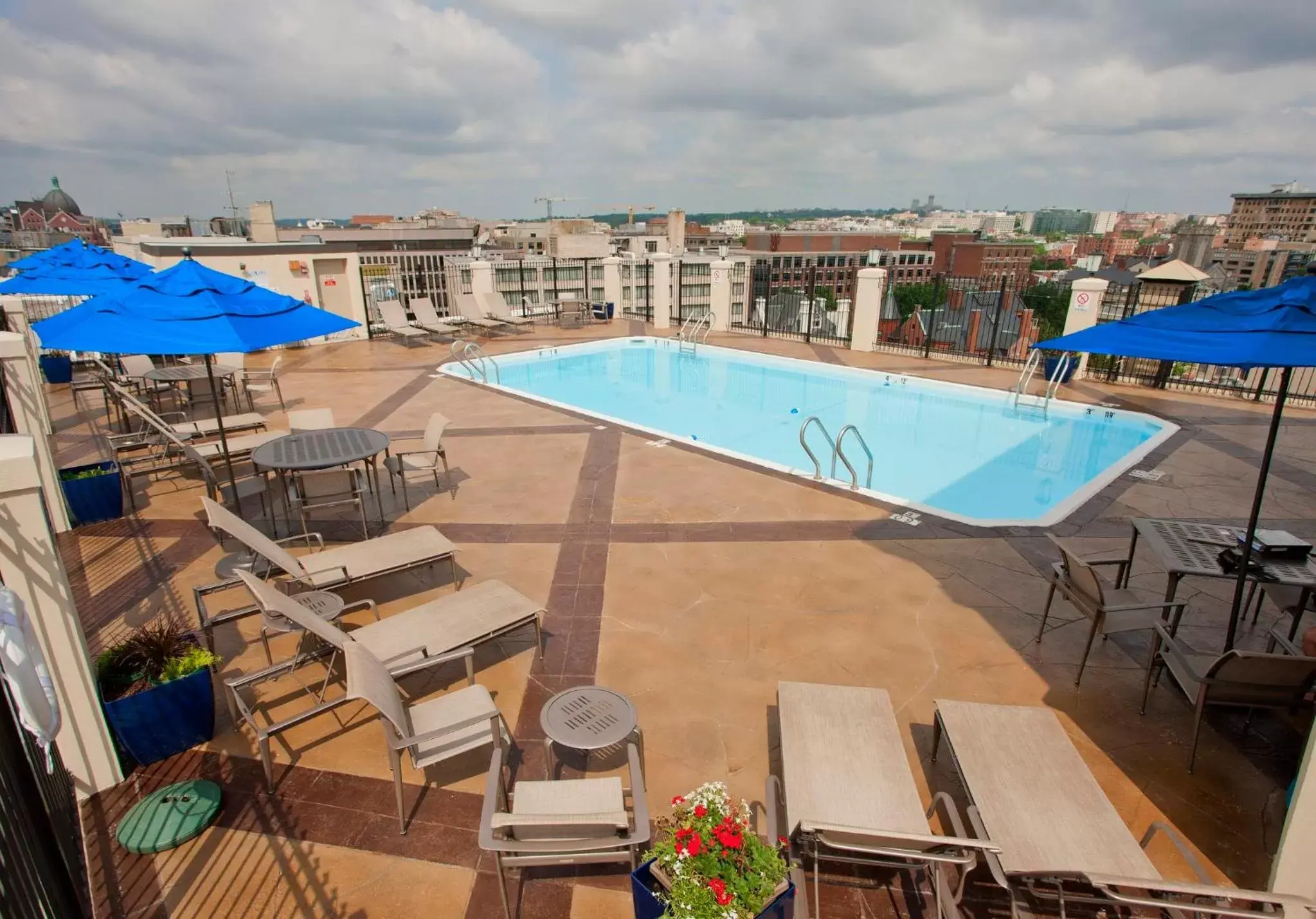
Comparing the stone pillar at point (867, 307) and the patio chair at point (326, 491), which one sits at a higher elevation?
the stone pillar at point (867, 307)

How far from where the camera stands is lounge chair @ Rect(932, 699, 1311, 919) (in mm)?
2629

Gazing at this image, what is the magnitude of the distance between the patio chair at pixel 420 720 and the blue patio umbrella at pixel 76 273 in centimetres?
707

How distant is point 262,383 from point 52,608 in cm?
1006

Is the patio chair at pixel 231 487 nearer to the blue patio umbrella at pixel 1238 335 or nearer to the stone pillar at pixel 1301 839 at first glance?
the blue patio umbrella at pixel 1238 335

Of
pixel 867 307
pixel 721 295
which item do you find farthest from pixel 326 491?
pixel 721 295

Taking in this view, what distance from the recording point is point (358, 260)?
1662 cm

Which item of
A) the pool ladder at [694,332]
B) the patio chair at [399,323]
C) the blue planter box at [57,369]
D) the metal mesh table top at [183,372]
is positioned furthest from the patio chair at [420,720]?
the patio chair at [399,323]

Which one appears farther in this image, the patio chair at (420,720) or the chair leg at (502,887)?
the patio chair at (420,720)

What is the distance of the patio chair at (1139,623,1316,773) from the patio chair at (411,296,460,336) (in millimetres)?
15846

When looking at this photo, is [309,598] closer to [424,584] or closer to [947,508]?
[424,584]

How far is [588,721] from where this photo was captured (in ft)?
11.4

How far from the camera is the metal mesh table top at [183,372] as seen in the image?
9508 mm

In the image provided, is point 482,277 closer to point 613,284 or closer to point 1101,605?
point 613,284

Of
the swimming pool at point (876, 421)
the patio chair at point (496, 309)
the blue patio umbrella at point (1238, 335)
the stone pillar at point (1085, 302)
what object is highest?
the blue patio umbrella at point (1238, 335)
